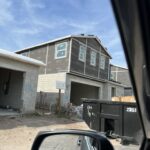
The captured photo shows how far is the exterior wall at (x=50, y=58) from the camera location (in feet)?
71.5

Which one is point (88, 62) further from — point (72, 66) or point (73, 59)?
point (72, 66)

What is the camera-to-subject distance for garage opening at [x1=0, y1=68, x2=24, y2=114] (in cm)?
1742

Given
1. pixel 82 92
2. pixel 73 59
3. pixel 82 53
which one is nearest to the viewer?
pixel 73 59

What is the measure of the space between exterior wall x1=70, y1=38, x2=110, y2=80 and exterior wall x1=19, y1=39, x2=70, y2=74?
2.14 ft

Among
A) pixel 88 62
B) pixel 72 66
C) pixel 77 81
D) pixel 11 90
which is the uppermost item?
pixel 88 62

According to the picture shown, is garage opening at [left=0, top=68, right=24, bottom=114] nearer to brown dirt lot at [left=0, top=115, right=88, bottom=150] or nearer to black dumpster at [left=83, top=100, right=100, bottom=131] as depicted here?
brown dirt lot at [left=0, top=115, right=88, bottom=150]

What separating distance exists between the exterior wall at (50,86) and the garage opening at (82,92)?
14.1 ft

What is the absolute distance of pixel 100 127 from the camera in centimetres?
841

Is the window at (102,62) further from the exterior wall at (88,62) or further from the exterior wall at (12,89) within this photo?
the exterior wall at (12,89)

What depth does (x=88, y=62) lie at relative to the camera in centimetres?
2394

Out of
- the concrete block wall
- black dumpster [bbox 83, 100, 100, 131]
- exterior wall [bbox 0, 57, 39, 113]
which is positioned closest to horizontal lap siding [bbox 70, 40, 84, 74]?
the concrete block wall

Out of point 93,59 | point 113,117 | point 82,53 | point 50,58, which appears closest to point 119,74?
point 93,59

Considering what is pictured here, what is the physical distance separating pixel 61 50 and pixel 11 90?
6140 millimetres

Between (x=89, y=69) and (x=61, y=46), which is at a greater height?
(x=61, y=46)
